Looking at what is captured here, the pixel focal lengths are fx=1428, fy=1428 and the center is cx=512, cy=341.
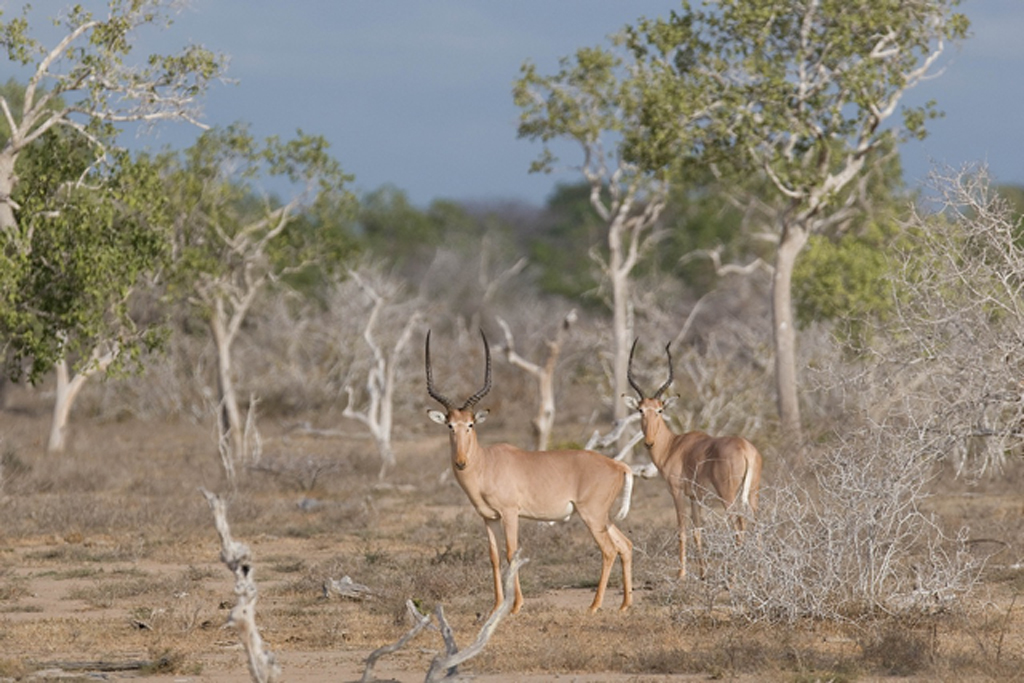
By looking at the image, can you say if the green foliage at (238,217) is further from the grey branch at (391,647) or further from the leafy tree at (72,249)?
the grey branch at (391,647)

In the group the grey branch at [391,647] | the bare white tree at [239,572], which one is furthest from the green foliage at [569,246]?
the bare white tree at [239,572]

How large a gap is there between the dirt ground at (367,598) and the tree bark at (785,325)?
9.25 ft

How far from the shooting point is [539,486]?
11.2 m

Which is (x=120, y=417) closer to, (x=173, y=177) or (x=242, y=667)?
(x=173, y=177)

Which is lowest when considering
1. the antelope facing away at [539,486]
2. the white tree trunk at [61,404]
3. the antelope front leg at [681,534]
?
the antelope front leg at [681,534]

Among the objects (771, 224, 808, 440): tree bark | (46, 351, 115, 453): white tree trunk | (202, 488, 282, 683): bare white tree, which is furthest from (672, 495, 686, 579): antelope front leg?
(46, 351, 115, 453): white tree trunk

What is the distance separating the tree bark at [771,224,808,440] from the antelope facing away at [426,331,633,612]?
1107 centimetres

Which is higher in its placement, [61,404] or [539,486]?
[61,404]

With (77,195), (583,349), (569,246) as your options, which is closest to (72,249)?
(77,195)

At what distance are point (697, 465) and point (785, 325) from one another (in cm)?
1045

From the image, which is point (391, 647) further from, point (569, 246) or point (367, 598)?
point (569, 246)

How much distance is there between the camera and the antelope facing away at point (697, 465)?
12.4 m

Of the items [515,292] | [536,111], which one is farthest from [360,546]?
[515,292]

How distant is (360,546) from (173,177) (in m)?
9.09
